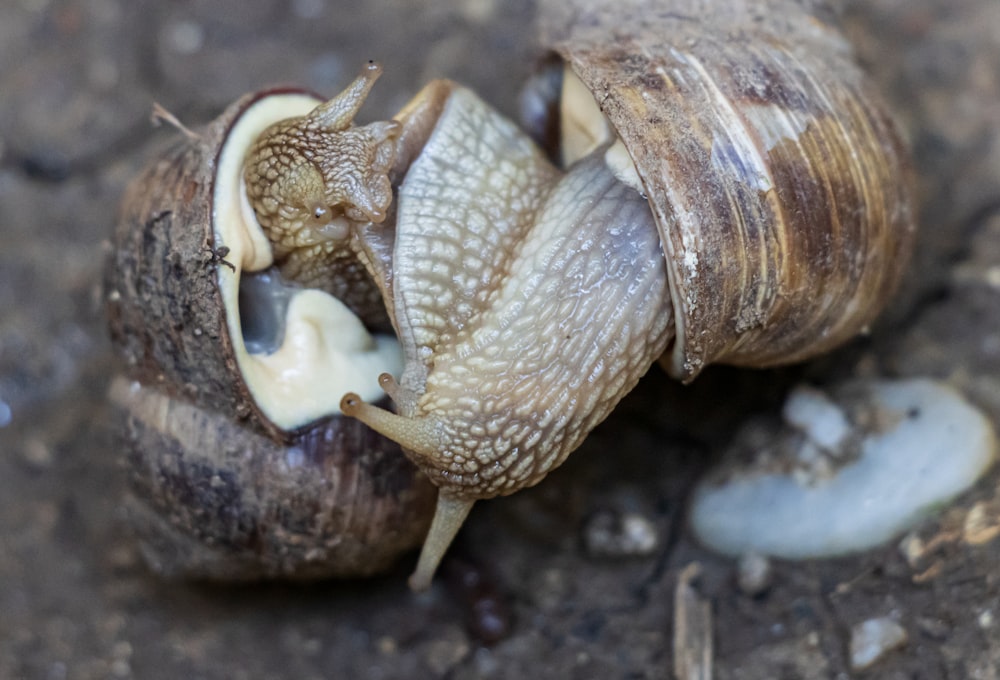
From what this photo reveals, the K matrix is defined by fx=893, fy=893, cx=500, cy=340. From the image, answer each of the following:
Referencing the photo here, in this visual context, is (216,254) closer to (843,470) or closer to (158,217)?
(158,217)

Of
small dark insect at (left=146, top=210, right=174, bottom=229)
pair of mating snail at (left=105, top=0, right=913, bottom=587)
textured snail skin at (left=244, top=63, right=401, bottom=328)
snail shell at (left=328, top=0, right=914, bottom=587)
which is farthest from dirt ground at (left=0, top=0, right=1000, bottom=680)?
textured snail skin at (left=244, top=63, right=401, bottom=328)

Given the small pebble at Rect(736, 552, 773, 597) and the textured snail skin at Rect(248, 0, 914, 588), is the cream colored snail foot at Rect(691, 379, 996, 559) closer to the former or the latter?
the small pebble at Rect(736, 552, 773, 597)

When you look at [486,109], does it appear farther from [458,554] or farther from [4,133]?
[4,133]

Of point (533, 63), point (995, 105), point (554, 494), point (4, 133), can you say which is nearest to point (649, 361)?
point (554, 494)

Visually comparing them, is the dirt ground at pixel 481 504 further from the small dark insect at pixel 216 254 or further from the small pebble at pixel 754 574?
the small dark insect at pixel 216 254

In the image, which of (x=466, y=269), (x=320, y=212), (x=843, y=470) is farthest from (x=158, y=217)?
(x=843, y=470)
